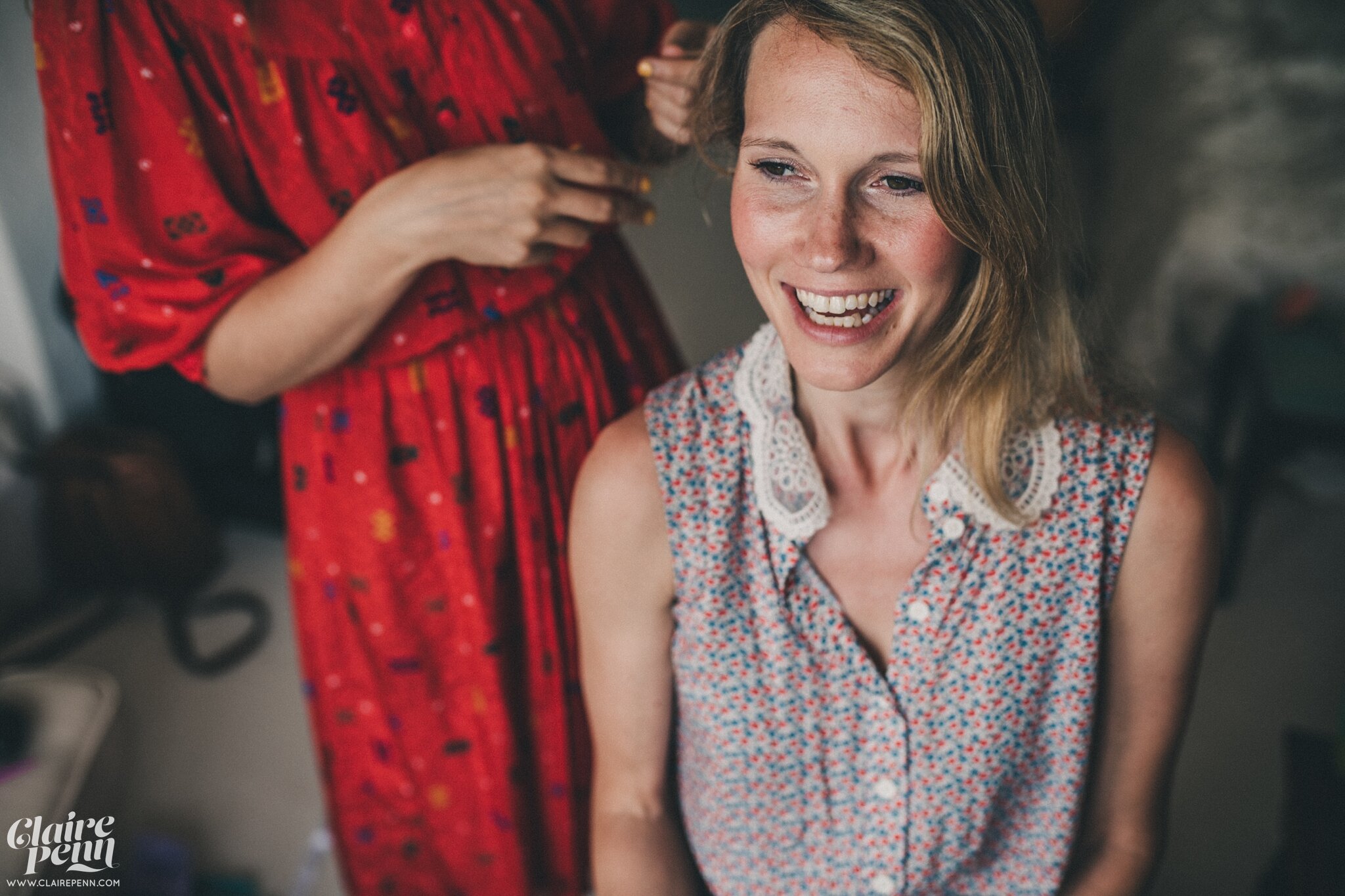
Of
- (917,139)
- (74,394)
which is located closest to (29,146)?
(917,139)

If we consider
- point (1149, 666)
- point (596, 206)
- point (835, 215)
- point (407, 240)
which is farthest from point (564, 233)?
point (1149, 666)

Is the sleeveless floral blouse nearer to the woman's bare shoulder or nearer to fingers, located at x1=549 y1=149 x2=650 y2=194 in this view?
the woman's bare shoulder

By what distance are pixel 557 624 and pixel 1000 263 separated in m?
0.69

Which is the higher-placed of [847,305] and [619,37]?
[619,37]

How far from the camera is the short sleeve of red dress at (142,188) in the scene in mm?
853

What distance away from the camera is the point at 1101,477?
95 centimetres

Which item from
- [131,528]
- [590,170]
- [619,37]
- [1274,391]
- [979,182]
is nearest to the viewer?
[979,182]

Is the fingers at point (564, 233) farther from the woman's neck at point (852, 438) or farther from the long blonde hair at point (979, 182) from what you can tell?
the woman's neck at point (852, 438)

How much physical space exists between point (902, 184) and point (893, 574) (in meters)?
0.41

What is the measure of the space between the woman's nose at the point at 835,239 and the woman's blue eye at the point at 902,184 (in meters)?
0.04

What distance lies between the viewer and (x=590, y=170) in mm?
924

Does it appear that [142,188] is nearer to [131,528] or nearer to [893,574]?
[893,574]

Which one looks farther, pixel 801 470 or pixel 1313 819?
pixel 1313 819

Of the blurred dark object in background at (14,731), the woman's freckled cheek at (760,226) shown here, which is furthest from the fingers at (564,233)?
the blurred dark object in background at (14,731)
